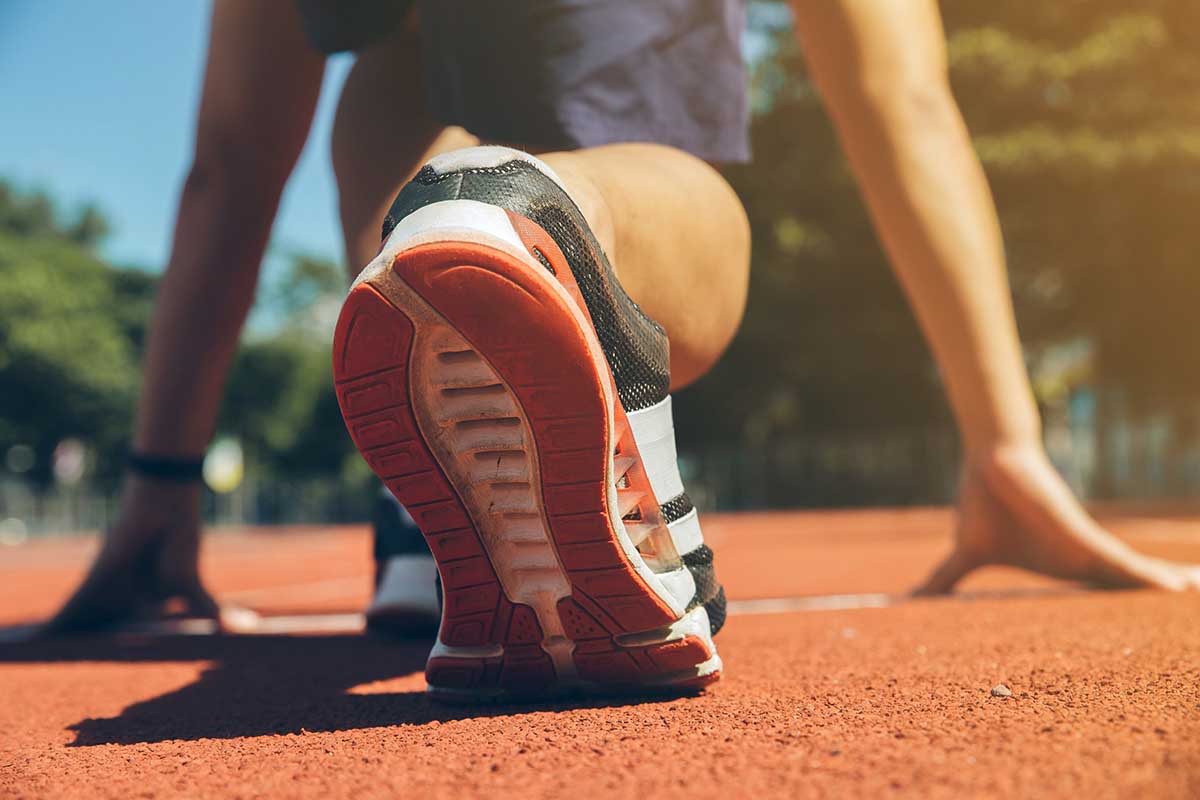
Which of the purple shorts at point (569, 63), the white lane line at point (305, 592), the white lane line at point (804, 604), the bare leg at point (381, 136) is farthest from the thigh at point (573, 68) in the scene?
the white lane line at point (305, 592)

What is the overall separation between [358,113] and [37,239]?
36372mm

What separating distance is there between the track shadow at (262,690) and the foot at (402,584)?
0.03 metres

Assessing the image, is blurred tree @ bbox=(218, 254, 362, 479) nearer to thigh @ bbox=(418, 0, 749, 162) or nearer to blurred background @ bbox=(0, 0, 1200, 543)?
blurred background @ bbox=(0, 0, 1200, 543)

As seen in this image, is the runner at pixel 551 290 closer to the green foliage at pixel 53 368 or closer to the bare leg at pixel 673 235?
the bare leg at pixel 673 235

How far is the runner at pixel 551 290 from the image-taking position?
0.92 metres

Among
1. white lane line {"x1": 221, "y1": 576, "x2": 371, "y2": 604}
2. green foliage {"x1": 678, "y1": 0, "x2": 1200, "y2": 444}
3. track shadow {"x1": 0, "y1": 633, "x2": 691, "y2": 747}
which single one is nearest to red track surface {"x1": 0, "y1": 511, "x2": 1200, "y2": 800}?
track shadow {"x1": 0, "y1": 633, "x2": 691, "y2": 747}

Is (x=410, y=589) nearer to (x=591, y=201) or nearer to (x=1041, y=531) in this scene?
(x=591, y=201)

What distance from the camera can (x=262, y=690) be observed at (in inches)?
51.9

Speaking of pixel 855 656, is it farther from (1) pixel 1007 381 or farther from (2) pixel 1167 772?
(1) pixel 1007 381

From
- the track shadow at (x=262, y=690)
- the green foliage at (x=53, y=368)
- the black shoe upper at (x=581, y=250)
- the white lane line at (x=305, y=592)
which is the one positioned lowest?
the white lane line at (x=305, y=592)

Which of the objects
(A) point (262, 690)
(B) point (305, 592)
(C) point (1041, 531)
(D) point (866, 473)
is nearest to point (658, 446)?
(A) point (262, 690)

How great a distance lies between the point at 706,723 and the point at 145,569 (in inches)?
61.7

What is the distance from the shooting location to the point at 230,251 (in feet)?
6.71

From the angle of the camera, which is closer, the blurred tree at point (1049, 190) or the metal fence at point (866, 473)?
the blurred tree at point (1049, 190)
